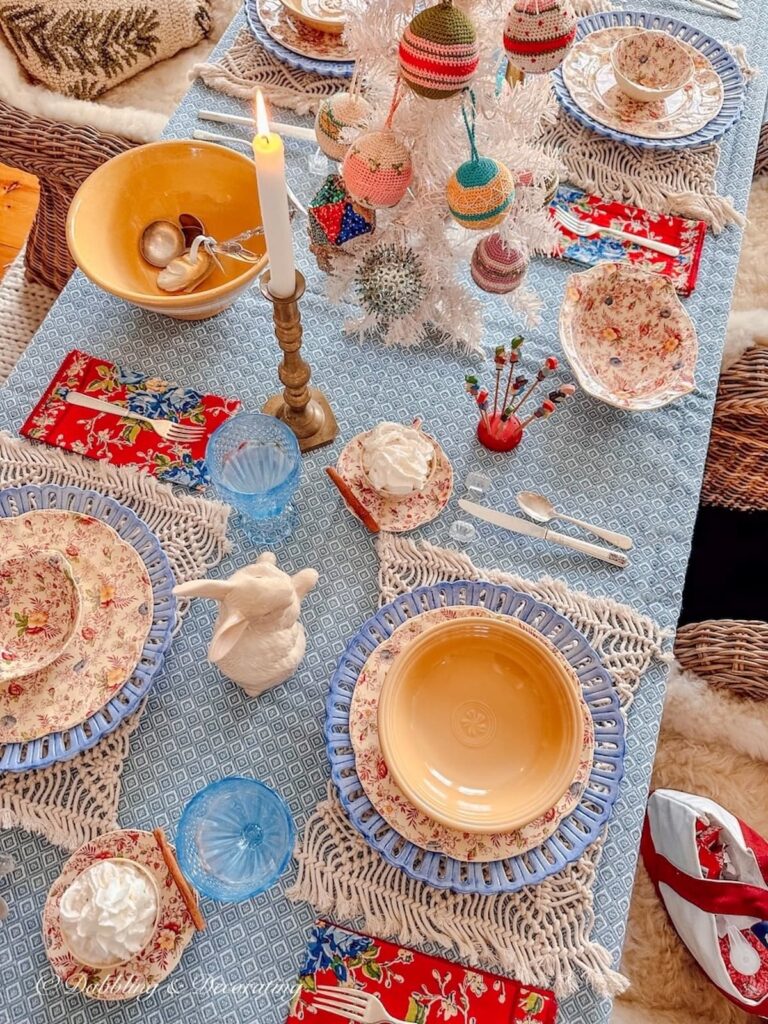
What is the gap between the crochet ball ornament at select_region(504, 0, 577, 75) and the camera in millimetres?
878

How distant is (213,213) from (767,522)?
103cm

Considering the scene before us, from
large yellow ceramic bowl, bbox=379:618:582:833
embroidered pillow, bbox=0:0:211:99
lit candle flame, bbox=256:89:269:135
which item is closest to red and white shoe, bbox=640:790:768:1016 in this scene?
large yellow ceramic bowl, bbox=379:618:582:833

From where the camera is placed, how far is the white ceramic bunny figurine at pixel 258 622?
0.79 m

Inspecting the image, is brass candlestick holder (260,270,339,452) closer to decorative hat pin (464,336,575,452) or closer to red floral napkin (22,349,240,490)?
red floral napkin (22,349,240,490)

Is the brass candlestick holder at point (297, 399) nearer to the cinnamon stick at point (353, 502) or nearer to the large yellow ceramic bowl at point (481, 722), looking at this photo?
the cinnamon stick at point (353, 502)

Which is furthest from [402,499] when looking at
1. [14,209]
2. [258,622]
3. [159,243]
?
[14,209]

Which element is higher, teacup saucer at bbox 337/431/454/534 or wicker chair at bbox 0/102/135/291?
wicker chair at bbox 0/102/135/291

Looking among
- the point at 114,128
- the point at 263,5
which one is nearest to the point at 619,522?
the point at 263,5

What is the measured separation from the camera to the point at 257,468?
1.00 metres

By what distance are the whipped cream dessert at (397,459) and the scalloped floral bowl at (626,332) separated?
0.26 meters

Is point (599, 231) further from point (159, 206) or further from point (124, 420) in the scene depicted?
point (124, 420)

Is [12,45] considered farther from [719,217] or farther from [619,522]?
[619,522]

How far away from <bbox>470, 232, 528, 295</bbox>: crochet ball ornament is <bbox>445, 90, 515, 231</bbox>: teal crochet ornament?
68 millimetres

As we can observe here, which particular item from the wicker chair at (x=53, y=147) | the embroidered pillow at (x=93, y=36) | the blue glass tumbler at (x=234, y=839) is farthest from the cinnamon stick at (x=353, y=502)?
the embroidered pillow at (x=93, y=36)
